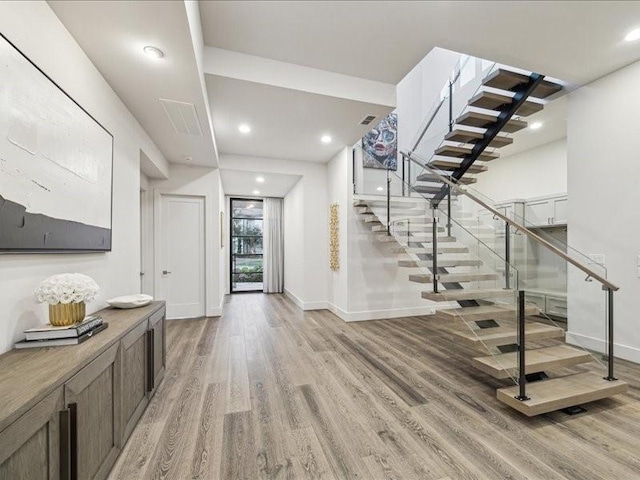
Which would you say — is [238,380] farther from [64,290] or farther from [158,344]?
[64,290]

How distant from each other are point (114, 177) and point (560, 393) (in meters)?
4.44

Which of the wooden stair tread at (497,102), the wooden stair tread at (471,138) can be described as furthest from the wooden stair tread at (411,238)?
the wooden stair tread at (497,102)

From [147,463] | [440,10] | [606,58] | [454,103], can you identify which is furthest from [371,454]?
[454,103]

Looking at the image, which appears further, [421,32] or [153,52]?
[421,32]

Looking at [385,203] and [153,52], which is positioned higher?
[153,52]

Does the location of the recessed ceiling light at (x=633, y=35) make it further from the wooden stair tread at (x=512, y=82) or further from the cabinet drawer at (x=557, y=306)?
the cabinet drawer at (x=557, y=306)

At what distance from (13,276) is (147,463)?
1357mm

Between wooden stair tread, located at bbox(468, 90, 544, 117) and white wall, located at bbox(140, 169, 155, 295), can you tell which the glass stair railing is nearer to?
wooden stair tread, located at bbox(468, 90, 544, 117)

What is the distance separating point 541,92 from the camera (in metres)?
3.88

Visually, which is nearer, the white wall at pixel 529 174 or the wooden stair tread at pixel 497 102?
the wooden stair tread at pixel 497 102

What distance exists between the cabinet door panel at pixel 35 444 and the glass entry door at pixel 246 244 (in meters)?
7.52

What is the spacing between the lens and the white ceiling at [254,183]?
600cm

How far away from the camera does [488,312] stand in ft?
9.34

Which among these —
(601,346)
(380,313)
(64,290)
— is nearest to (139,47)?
(64,290)
